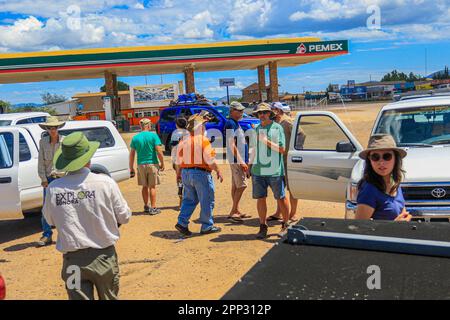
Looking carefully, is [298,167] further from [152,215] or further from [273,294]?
[273,294]

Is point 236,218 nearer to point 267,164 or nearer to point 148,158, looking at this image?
point 267,164

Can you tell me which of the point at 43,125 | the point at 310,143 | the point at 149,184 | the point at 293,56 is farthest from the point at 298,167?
the point at 293,56

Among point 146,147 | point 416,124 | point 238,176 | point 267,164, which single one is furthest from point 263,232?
point 146,147

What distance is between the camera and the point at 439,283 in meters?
1.82

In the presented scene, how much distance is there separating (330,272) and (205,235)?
525 cm

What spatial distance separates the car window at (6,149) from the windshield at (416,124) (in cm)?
530

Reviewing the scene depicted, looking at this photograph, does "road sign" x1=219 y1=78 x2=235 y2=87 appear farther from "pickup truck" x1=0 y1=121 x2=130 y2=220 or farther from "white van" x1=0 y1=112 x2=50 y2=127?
"pickup truck" x1=0 y1=121 x2=130 y2=220

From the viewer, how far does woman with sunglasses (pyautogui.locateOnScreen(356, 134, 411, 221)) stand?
132 inches

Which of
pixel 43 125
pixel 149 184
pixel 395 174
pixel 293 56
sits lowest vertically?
pixel 149 184

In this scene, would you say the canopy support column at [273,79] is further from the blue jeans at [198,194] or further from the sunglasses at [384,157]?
the sunglasses at [384,157]

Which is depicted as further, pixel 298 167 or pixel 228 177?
pixel 228 177

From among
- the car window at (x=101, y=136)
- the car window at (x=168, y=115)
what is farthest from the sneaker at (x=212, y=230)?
the car window at (x=168, y=115)

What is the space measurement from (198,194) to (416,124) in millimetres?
3141

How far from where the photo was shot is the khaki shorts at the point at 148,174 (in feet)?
28.1
